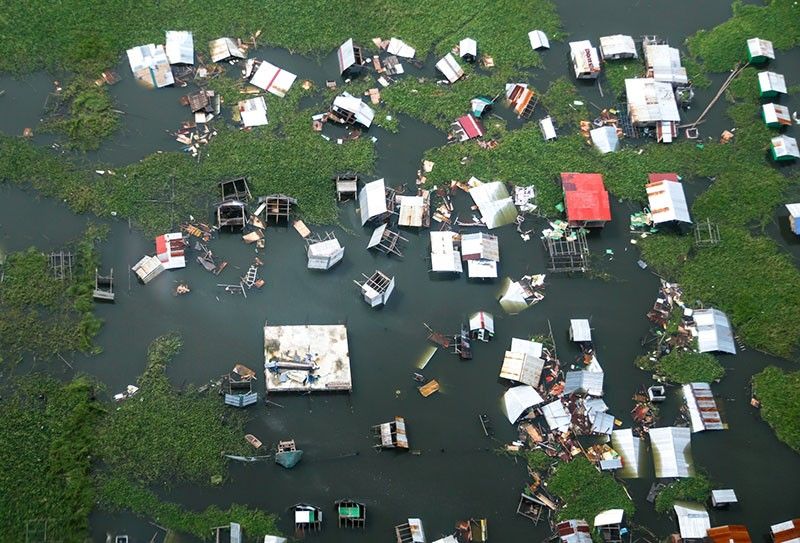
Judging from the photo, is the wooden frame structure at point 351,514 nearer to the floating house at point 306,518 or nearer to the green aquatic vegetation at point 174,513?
the floating house at point 306,518

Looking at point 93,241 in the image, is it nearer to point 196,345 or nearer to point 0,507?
point 196,345

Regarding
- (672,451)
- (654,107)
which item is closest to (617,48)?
(654,107)

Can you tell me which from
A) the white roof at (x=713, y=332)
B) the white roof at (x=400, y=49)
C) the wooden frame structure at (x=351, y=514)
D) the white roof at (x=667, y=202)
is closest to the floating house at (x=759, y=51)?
the white roof at (x=667, y=202)

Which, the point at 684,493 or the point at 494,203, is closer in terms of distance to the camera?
the point at 684,493

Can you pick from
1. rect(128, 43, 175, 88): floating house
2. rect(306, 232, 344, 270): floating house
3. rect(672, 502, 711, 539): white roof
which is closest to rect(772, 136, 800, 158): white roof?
rect(672, 502, 711, 539): white roof

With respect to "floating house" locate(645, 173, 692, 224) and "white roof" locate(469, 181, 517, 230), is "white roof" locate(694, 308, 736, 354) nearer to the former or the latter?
"floating house" locate(645, 173, 692, 224)

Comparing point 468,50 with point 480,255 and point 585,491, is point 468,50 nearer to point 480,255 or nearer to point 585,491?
point 480,255
